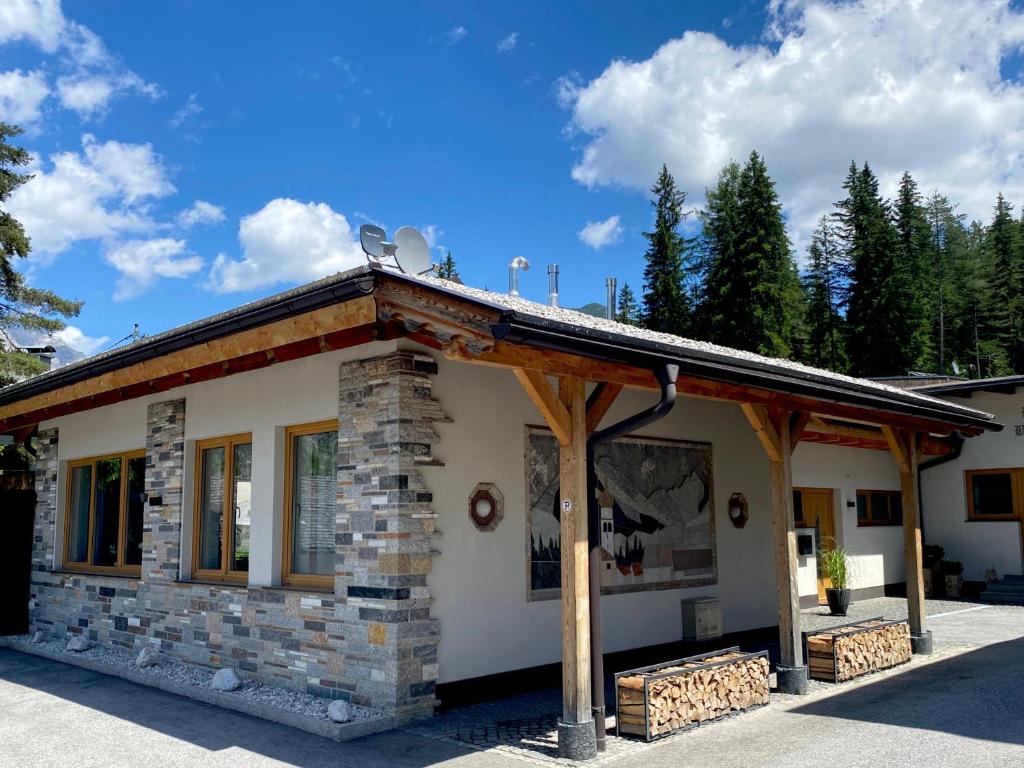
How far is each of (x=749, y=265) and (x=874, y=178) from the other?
10175 mm

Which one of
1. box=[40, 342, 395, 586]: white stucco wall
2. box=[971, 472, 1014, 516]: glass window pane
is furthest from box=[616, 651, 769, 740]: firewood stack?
box=[971, 472, 1014, 516]: glass window pane

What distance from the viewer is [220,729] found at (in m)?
6.30

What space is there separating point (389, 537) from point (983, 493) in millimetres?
13376

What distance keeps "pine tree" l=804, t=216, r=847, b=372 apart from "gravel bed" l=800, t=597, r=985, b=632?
2931cm

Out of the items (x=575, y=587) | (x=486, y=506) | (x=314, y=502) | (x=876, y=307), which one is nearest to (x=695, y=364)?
(x=575, y=587)

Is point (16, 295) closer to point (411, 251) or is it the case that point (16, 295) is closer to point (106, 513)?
point (106, 513)

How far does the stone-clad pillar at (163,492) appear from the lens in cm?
888

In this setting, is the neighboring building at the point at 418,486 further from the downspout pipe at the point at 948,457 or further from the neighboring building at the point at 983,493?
the neighboring building at the point at 983,493

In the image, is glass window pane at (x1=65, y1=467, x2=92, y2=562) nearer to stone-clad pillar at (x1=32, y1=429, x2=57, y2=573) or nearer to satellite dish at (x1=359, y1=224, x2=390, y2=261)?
stone-clad pillar at (x1=32, y1=429, x2=57, y2=573)

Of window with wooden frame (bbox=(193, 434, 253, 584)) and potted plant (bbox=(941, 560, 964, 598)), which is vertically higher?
window with wooden frame (bbox=(193, 434, 253, 584))

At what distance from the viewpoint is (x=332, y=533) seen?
7.30 metres

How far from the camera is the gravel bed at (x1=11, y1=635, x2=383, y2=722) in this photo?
6.50 meters

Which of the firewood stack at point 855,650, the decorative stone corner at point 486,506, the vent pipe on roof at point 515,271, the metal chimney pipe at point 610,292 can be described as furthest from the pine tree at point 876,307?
the decorative stone corner at point 486,506

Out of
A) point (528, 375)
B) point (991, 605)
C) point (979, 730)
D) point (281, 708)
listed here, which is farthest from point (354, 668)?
Result: point (991, 605)
